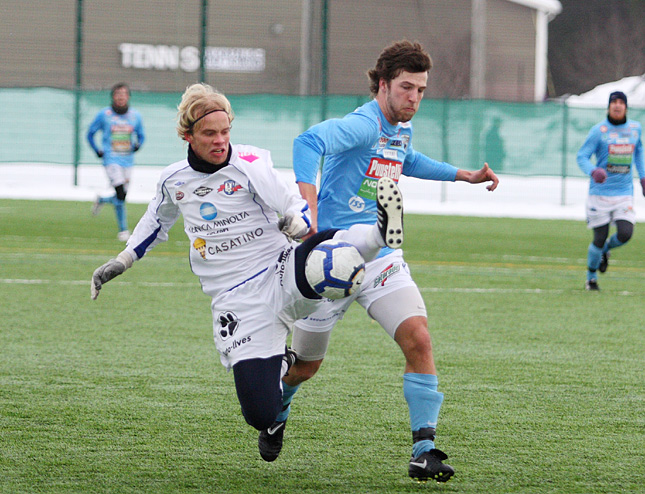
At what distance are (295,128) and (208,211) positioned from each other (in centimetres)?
2076

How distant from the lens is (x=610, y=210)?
12.1 meters

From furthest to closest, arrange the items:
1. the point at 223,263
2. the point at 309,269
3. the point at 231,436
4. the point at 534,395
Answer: the point at 534,395 → the point at 231,436 → the point at 223,263 → the point at 309,269

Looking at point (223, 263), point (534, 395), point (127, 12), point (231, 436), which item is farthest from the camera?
point (127, 12)

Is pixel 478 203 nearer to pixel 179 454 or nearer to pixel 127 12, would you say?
Result: pixel 127 12

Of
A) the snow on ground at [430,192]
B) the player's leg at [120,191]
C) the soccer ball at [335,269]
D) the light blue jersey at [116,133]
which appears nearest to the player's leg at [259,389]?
the soccer ball at [335,269]

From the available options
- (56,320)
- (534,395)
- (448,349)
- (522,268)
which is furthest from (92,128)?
(534,395)

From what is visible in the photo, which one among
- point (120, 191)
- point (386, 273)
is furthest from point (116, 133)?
point (386, 273)

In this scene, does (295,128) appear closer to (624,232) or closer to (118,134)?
(118,134)

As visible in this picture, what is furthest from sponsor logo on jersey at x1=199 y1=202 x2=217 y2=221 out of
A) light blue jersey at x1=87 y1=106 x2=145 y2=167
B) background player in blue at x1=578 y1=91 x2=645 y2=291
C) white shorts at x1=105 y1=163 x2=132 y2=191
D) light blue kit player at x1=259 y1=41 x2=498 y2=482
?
light blue jersey at x1=87 y1=106 x2=145 y2=167

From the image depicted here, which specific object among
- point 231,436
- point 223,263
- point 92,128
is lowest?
point 231,436

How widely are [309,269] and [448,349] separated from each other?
3925 millimetres

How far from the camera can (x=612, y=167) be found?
12.2 meters

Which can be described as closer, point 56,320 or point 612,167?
point 56,320

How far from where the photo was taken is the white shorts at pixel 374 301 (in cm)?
495
